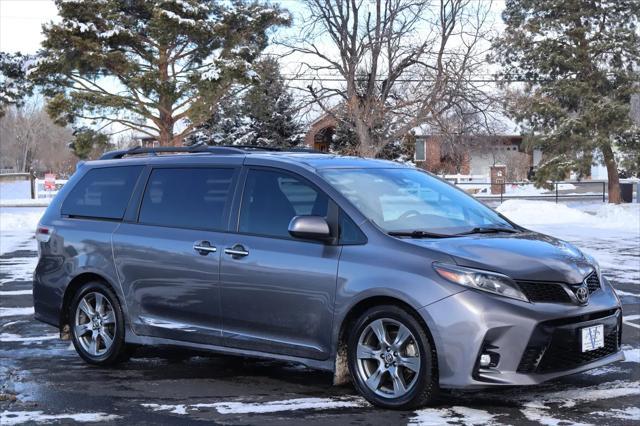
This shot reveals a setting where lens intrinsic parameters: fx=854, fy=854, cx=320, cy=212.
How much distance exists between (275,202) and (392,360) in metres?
1.50

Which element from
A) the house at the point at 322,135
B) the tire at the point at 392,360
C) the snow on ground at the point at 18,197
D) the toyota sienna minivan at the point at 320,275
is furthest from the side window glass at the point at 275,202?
the house at the point at 322,135

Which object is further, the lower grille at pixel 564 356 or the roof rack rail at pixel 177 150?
the roof rack rail at pixel 177 150

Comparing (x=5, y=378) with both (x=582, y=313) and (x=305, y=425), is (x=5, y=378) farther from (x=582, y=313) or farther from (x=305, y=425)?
(x=582, y=313)

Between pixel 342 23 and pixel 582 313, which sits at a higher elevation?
pixel 342 23

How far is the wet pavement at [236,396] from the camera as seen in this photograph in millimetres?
5371

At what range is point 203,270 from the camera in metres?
6.35

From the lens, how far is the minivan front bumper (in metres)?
5.19

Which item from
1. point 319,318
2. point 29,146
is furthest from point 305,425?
point 29,146

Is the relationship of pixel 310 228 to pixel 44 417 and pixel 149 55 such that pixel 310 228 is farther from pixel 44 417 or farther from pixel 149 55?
pixel 149 55

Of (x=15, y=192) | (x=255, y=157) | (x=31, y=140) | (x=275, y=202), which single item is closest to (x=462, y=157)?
(x=15, y=192)

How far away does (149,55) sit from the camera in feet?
107

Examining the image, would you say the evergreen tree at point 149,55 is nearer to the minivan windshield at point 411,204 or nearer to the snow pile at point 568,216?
the snow pile at point 568,216

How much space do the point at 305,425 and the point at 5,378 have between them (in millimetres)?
2698

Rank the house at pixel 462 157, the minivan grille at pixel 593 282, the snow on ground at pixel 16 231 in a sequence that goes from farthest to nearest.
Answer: the house at pixel 462 157 < the snow on ground at pixel 16 231 < the minivan grille at pixel 593 282
